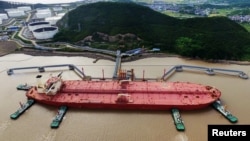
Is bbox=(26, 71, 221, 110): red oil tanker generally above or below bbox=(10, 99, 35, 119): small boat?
above

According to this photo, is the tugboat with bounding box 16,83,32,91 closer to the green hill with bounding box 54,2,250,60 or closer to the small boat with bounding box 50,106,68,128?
the small boat with bounding box 50,106,68,128

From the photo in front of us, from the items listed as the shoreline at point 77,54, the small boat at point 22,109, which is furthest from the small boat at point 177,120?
the shoreline at point 77,54

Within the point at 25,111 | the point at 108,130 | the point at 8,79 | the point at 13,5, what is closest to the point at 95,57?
the point at 8,79

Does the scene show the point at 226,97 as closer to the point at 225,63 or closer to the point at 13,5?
the point at 225,63

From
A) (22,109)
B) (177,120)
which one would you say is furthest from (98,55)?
(177,120)

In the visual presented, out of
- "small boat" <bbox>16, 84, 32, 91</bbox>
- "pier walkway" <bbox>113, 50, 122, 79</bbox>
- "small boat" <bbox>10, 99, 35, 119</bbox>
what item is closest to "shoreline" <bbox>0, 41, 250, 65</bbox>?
"pier walkway" <bbox>113, 50, 122, 79</bbox>

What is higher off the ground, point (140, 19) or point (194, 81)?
point (140, 19)
